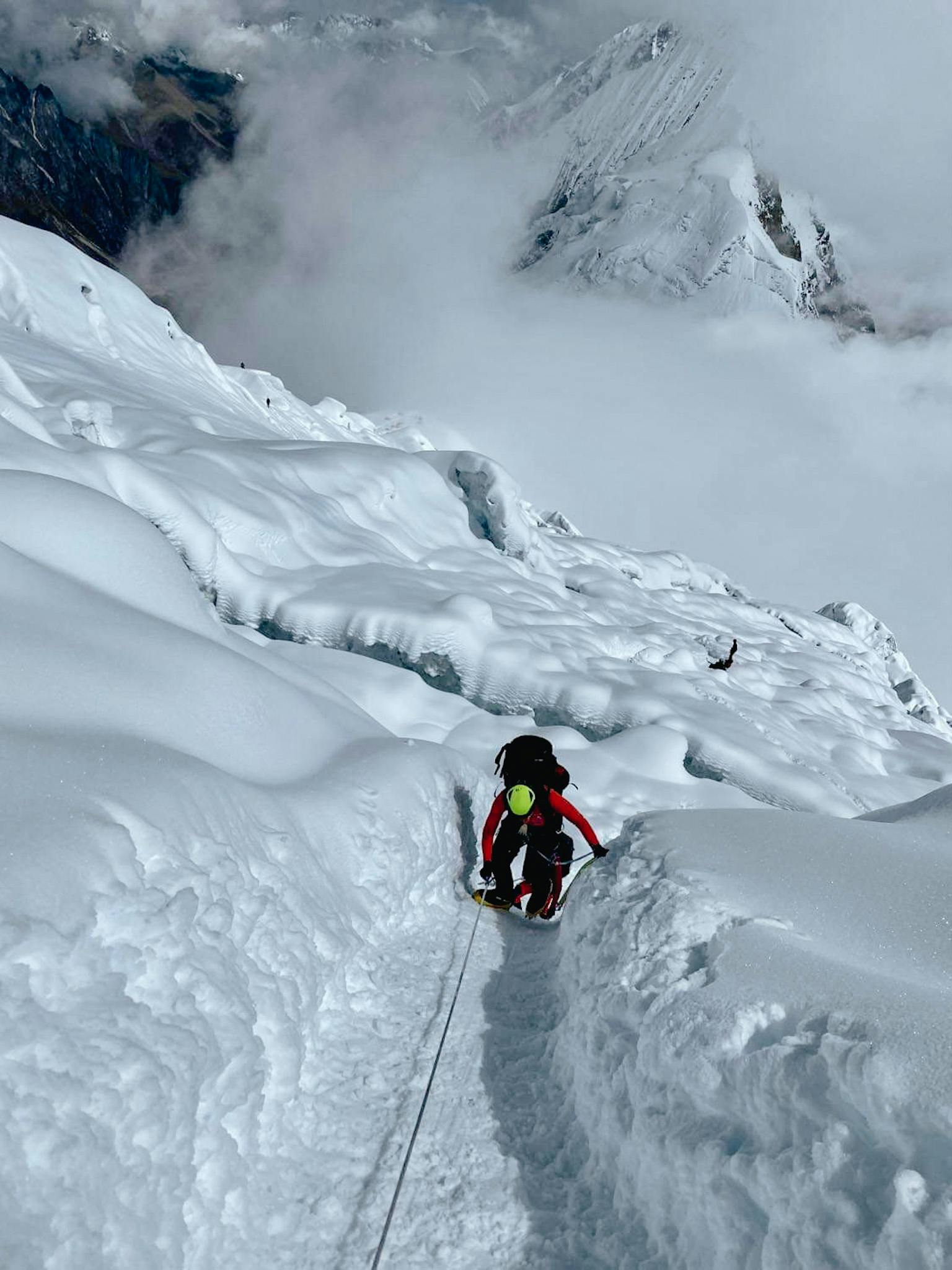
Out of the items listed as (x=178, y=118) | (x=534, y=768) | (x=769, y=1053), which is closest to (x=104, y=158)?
(x=178, y=118)

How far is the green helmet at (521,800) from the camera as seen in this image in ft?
17.5

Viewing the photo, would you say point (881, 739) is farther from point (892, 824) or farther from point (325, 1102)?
point (325, 1102)

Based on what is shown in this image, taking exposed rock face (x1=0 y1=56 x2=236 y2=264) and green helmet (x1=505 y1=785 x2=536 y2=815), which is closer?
green helmet (x1=505 y1=785 x2=536 y2=815)

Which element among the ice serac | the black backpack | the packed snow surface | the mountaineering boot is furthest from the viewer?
the ice serac

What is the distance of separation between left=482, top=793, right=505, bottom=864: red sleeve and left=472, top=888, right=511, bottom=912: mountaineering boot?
0.71ft

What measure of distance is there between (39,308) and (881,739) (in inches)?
1043

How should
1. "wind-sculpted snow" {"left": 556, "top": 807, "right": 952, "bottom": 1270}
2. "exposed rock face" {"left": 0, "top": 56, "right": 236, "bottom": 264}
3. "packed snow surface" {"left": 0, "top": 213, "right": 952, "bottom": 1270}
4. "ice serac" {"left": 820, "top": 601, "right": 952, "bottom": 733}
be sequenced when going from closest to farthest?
1. "wind-sculpted snow" {"left": 556, "top": 807, "right": 952, "bottom": 1270}
2. "packed snow surface" {"left": 0, "top": 213, "right": 952, "bottom": 1270}
3. "ice serac" {"left": 820, "top": 601, "right": 952, "bottom": 733}
4. "exposed rock face" {"left": 0, "top": 56, "right": 236, "bottom": 264}

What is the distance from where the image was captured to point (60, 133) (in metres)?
130

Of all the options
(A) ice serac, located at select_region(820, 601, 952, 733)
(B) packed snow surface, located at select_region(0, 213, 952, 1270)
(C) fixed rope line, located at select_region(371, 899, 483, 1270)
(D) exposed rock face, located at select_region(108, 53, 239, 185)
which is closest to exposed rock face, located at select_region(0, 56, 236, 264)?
(D) exposed rock face, located at select_region(108, 53, 239, 185)

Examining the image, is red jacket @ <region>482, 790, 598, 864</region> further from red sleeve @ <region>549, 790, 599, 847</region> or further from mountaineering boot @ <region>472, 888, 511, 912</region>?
mountaineering boot @ <region>472, 888, 511, 912</region>

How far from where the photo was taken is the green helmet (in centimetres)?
532

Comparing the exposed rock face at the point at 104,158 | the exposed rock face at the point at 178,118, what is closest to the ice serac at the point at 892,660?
the exposed rock face at the point at 104,158

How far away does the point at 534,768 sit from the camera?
212 inches

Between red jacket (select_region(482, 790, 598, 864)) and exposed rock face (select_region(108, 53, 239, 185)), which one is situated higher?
exposed rock face (select_region(108, 53, 239, 185))
